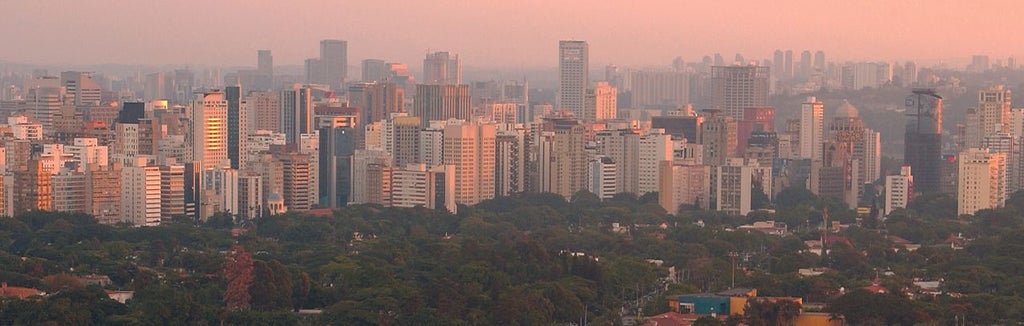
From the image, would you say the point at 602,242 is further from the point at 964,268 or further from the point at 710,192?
the point at 710,192

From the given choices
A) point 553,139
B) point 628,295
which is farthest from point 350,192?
point 628,295

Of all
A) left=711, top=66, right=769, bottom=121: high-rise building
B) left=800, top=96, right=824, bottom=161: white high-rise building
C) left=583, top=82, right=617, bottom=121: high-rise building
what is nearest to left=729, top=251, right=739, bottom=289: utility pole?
left=800, top=96, right=824, bottom=161: white high-rise building

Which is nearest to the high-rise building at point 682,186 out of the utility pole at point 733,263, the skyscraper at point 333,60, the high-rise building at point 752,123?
the high-rise building at point 752,123

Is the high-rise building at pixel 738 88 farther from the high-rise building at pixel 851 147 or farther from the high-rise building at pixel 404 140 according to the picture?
the high-rise building at pixel 404 140

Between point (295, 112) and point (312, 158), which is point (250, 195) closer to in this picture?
point (312, 158)

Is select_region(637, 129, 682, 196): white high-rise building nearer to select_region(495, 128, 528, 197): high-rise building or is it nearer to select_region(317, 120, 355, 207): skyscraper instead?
select_region(495, 128, 528, 197): high-rise building

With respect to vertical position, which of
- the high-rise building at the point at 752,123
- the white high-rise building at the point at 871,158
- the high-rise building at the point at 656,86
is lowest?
→ the white high-rise building at the point at 871,158
